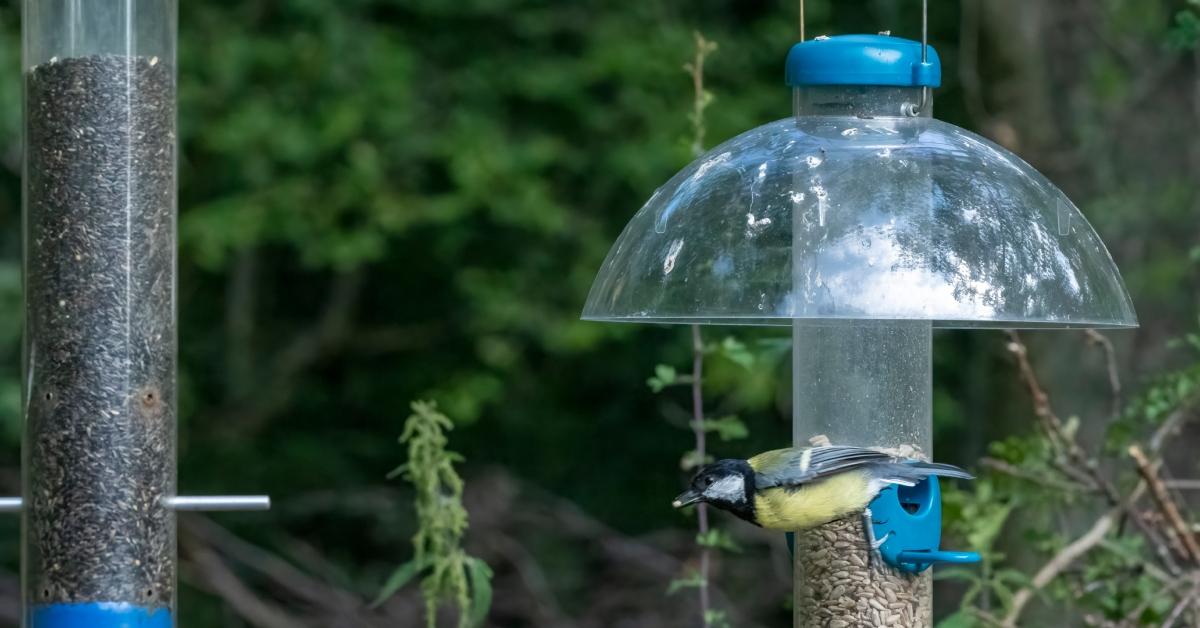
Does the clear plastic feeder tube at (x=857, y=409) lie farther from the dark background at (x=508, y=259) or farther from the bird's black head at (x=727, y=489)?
the dark background at (x=508, y=259)

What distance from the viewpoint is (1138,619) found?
3.52m

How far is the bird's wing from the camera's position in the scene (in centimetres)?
250

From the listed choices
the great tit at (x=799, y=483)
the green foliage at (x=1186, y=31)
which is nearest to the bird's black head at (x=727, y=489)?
the great tit at (x=799, y=483)

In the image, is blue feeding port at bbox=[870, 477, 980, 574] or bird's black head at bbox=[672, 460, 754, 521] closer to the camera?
bird's black head at bbox=[672, 460, 754, 521]

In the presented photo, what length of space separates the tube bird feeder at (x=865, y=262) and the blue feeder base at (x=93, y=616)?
94cm

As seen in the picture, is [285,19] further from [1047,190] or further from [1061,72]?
[1047,190]

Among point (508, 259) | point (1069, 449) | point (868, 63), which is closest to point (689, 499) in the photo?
point (868, 63)

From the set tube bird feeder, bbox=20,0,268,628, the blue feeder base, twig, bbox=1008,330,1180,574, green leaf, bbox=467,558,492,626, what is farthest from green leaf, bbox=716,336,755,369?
the blue feeder base

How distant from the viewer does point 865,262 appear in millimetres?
2227

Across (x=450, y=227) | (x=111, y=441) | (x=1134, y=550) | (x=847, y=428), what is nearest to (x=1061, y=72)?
(x=450, y=227)

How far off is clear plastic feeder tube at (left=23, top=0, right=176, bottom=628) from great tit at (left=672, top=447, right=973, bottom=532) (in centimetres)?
97

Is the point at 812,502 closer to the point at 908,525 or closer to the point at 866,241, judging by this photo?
the point at 908,525

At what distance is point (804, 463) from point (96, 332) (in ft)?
4.05

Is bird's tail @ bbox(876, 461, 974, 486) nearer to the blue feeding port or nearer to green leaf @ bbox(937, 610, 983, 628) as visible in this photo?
the blue feeding port
